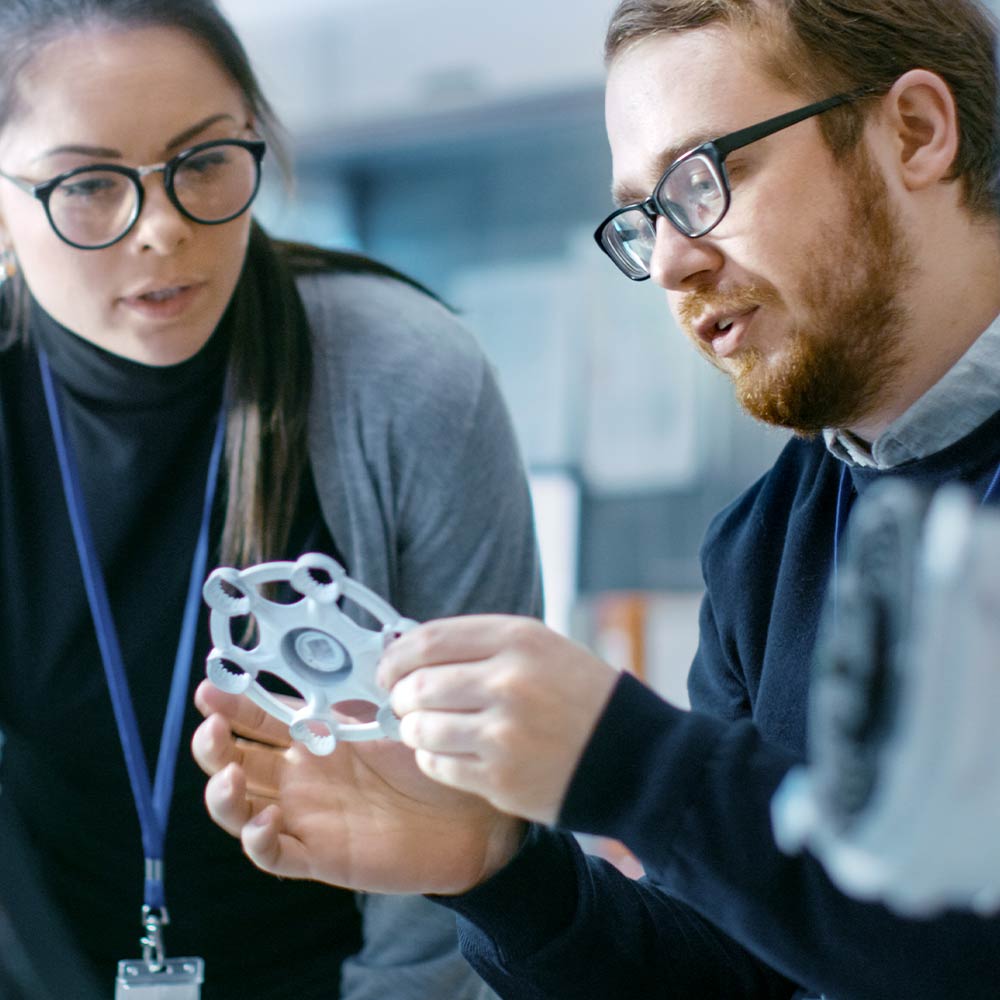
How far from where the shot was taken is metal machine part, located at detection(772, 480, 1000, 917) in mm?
544

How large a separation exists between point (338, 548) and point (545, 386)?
1.97 metres

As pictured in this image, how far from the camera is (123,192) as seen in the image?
1284 millimetres

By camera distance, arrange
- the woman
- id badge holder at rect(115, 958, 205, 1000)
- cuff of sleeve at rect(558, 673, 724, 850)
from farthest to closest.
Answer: the woman → id badge holder at rect(115, 958, 205, 1000) → cuff of sleeve at rect(558, 673, 724, 850)

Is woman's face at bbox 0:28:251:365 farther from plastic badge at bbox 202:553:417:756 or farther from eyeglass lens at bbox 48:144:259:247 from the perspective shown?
plastic badge at bbox 202:553:417:756

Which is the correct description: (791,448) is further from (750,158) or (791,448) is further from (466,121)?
(466,121)

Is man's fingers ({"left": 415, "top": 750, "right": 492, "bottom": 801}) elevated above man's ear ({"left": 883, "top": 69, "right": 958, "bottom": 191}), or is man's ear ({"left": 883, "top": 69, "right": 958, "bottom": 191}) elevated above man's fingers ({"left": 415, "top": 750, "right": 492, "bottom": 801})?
man's ear ({"left": 883, "top": 69, "right": 958, "bottom": 191})

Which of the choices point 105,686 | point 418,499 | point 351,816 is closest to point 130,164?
point 418,499

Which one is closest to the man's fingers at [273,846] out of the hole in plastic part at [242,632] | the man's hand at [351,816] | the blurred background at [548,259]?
the man's hand at [351,816]

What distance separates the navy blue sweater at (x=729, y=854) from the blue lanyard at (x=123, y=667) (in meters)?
0.40

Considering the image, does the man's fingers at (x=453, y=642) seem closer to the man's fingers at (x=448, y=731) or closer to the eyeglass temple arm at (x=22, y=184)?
the man's fingers at (x=448, y=731)

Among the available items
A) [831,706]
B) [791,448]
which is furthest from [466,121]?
[831,706]

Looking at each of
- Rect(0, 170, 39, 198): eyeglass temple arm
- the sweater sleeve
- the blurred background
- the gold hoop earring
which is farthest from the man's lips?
the blurred background

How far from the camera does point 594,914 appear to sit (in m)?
1.06

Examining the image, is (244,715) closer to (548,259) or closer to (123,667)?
(123,667)
